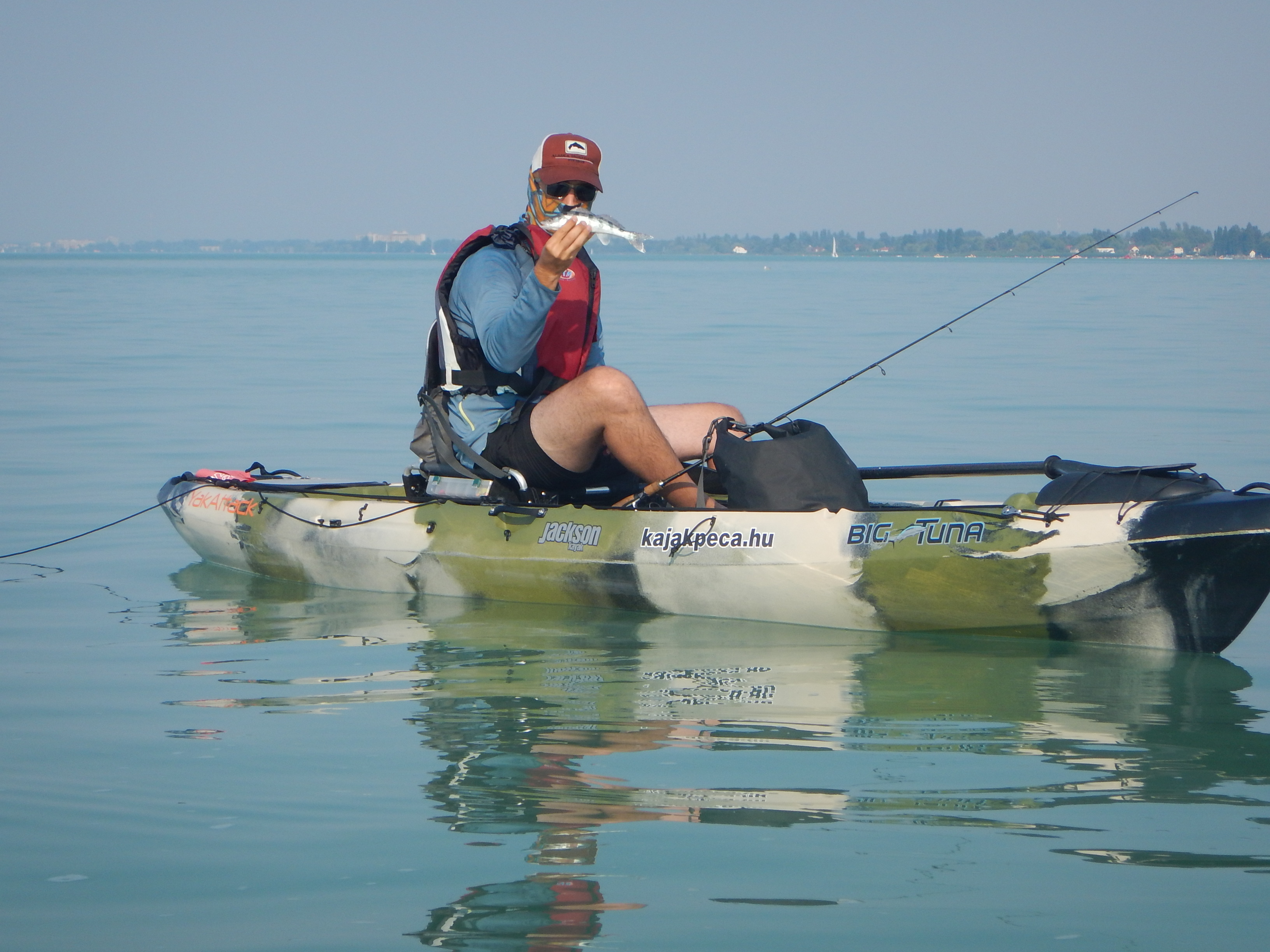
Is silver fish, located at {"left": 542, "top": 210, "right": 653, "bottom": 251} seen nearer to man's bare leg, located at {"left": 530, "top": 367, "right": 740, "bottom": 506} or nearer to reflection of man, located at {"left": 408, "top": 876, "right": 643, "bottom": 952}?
man's bare leg, located at {"left": 530, "top": 367, "right": 740, "bottom": 506}

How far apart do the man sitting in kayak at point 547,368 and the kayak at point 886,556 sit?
0.82 ft

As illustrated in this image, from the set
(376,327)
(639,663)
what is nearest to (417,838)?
(639,663)

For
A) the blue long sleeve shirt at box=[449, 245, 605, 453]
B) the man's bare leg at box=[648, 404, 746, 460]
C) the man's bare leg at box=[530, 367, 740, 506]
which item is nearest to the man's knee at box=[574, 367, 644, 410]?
the man's bare leg at box=[530, 367, 740, 506]

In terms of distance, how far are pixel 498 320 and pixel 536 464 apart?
695 millimetres

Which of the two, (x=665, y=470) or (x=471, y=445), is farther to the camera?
(x=471, y=445)

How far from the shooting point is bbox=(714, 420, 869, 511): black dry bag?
15.7ft

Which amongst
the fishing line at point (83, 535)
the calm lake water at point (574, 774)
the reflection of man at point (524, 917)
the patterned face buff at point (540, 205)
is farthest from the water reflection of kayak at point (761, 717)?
the patterned face buff at point (540, 205)

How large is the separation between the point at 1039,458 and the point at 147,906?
7707 millimetres

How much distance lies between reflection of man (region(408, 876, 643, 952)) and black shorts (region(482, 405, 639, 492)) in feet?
8.25

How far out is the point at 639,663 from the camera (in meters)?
4.61

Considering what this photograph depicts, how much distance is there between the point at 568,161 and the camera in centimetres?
489

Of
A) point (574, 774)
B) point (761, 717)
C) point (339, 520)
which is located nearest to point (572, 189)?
point (339, 520)

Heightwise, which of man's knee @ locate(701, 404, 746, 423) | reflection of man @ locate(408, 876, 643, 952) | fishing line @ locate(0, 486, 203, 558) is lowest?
reflection of man @ locate(408, 876, 643, 952)

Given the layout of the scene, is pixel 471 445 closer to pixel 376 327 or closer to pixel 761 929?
pixel 761 929
